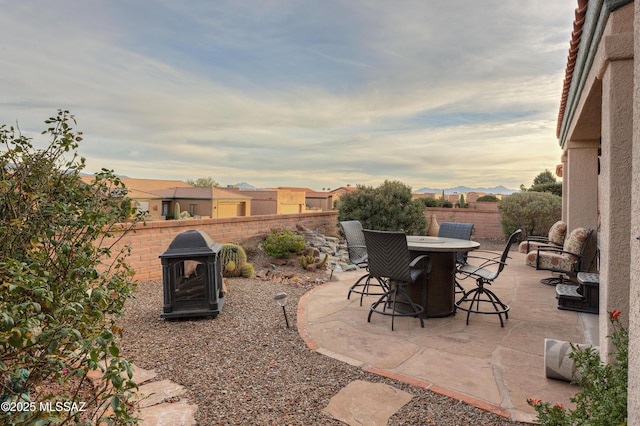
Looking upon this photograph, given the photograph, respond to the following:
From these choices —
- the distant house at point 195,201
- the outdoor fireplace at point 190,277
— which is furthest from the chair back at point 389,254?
the distant house at point 195,201

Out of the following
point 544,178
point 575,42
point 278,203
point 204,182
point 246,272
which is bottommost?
point 246,272

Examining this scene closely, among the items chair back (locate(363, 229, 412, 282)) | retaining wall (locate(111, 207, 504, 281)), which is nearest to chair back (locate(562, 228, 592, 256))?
chair back (locate(363, 229, 412, 282))

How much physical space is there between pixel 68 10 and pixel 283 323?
14.1 feet

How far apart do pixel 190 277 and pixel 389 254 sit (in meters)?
2.29

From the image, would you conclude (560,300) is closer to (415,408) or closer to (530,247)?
(415,408)

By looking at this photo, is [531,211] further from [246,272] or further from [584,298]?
[246,272]

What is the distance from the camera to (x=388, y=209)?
32.3ft

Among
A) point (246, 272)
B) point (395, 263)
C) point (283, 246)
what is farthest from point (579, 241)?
point (246, 272)

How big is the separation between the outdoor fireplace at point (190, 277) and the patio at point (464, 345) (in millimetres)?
1058

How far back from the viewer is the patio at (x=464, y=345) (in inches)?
100

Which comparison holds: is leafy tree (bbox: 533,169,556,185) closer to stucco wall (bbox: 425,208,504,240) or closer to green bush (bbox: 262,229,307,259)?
stucco wall (bbox: 425,208,504,240)

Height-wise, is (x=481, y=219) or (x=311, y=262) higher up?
(x=481, y=219)

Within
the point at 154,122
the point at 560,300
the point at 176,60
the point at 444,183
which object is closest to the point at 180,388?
the point at 560,300

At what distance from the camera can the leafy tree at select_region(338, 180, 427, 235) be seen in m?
9.85
